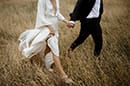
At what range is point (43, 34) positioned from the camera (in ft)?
14.8

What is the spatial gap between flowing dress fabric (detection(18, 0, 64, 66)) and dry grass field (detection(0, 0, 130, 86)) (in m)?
0.14

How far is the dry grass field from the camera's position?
14.4 ft

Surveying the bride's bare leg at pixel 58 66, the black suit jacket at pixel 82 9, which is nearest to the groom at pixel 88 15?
the black suit jacket at pixel 82 9

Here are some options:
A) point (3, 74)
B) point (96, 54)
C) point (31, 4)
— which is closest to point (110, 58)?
point (96, 54)

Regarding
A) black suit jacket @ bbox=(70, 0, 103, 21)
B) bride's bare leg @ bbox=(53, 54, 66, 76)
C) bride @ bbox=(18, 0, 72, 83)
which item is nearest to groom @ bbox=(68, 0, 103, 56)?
black suit jacket @ bbox=(70, 0, 103, 21)

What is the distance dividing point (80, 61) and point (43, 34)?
1.45ft

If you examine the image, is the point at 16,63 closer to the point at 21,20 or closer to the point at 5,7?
the point at 21,20

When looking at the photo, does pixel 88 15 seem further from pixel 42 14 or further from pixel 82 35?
pixel 42 14

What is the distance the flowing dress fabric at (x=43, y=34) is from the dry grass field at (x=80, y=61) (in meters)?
0.14

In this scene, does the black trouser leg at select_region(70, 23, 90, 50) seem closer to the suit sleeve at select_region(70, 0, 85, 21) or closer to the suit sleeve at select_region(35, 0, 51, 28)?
the suit sleeve at select_region(70, 0, 85, 21)

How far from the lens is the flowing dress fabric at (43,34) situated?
175 inches

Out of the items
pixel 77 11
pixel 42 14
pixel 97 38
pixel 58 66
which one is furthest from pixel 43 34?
pixel 97 38

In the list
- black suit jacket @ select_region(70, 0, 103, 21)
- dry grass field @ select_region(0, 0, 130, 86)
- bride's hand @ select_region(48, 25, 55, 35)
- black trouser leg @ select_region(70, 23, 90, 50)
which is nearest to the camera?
dry grass field @ select_region(0, 0, 130, 86)

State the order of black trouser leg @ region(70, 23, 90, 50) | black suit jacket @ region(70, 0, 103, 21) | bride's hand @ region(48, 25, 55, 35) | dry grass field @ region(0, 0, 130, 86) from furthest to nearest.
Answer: black trouser leg @ region(70, 23, 90, 50) → black suit jacket @ region(70, 0, 103, 21) → bride's hand @ region(48, 25, 55, 35) → dry grass field @ region(0, 0, 130, 86)
